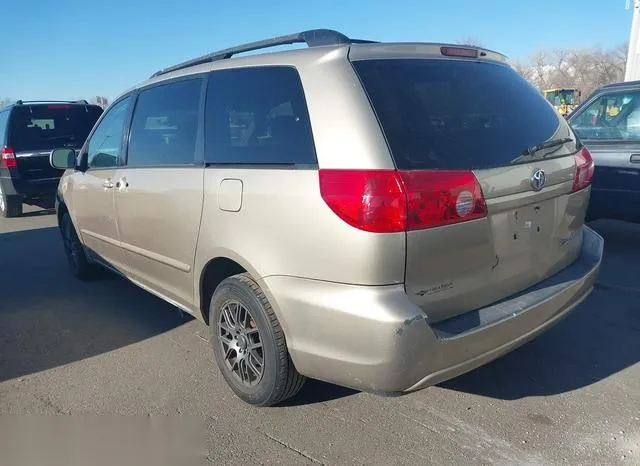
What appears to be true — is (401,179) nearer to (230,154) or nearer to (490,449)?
(230,154)

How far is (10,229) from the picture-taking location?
8.47 m

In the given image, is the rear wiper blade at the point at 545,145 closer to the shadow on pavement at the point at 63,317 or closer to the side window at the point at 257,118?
→ the side window at the point at 257,118

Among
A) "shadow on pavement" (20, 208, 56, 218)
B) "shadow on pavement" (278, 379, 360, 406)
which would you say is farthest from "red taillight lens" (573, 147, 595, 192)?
"shadow on pavement" (20, 208, 56, 218)

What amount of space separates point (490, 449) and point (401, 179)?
1390 mm

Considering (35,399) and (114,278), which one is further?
(114,278)

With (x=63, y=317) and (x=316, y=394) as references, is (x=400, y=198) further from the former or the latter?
(x=63, y=317)

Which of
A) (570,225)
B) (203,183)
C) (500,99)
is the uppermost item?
(500,99)

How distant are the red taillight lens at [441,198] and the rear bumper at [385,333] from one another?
33 cm

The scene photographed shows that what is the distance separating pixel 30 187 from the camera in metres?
8.86

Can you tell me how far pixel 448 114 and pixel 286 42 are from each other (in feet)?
3.72

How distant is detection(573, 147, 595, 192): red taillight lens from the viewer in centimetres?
300

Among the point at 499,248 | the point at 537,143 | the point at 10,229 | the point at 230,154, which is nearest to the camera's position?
the point at 499,248

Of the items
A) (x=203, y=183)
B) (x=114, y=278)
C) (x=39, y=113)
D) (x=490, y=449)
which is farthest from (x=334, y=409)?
(x=39, y=113)

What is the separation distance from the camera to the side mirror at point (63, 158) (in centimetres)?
501
